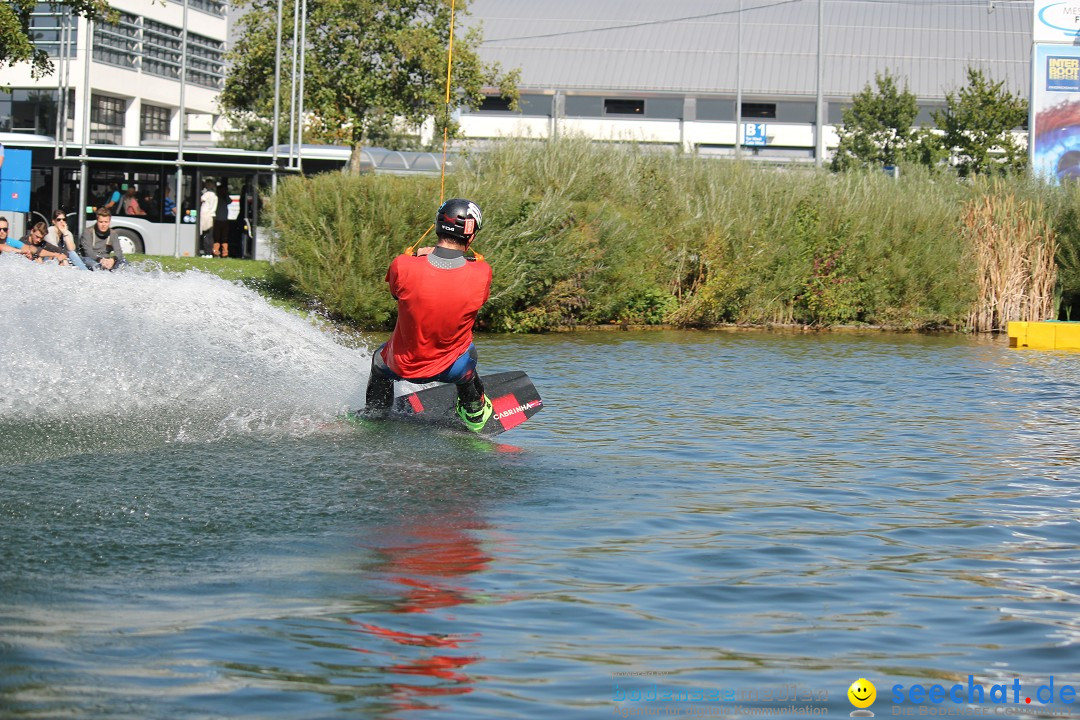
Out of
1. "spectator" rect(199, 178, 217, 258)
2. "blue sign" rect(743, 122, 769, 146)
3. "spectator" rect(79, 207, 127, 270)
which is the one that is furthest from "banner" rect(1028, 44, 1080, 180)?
"blue sign" rect(743, 122, 769, 146)

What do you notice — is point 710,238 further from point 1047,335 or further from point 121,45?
point 121,45

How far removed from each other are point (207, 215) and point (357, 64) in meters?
14.3

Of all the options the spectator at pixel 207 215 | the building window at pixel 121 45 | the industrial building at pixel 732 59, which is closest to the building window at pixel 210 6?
the building window at pixel 121 45

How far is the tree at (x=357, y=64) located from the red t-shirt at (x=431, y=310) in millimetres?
36812

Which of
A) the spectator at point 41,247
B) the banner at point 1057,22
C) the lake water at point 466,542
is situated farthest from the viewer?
the banner at point 1057,22

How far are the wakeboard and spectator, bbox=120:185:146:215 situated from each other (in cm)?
2480

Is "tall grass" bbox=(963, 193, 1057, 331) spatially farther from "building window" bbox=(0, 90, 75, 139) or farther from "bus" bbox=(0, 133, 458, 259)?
"building window" bbox=(0, 90, 75, 139)

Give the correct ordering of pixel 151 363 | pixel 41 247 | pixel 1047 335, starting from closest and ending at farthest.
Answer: pixel 151 363 → pixel 41 247 → pixel 1047 335

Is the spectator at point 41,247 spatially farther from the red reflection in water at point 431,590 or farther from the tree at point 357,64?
the tree at point 357,64

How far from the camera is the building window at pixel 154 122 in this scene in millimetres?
67500

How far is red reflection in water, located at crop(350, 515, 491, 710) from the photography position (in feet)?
16.8

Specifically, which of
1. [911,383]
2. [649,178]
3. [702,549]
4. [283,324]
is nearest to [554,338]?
[649,178]

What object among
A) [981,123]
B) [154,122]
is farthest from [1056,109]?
[154,122]

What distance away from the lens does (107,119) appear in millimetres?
64188
